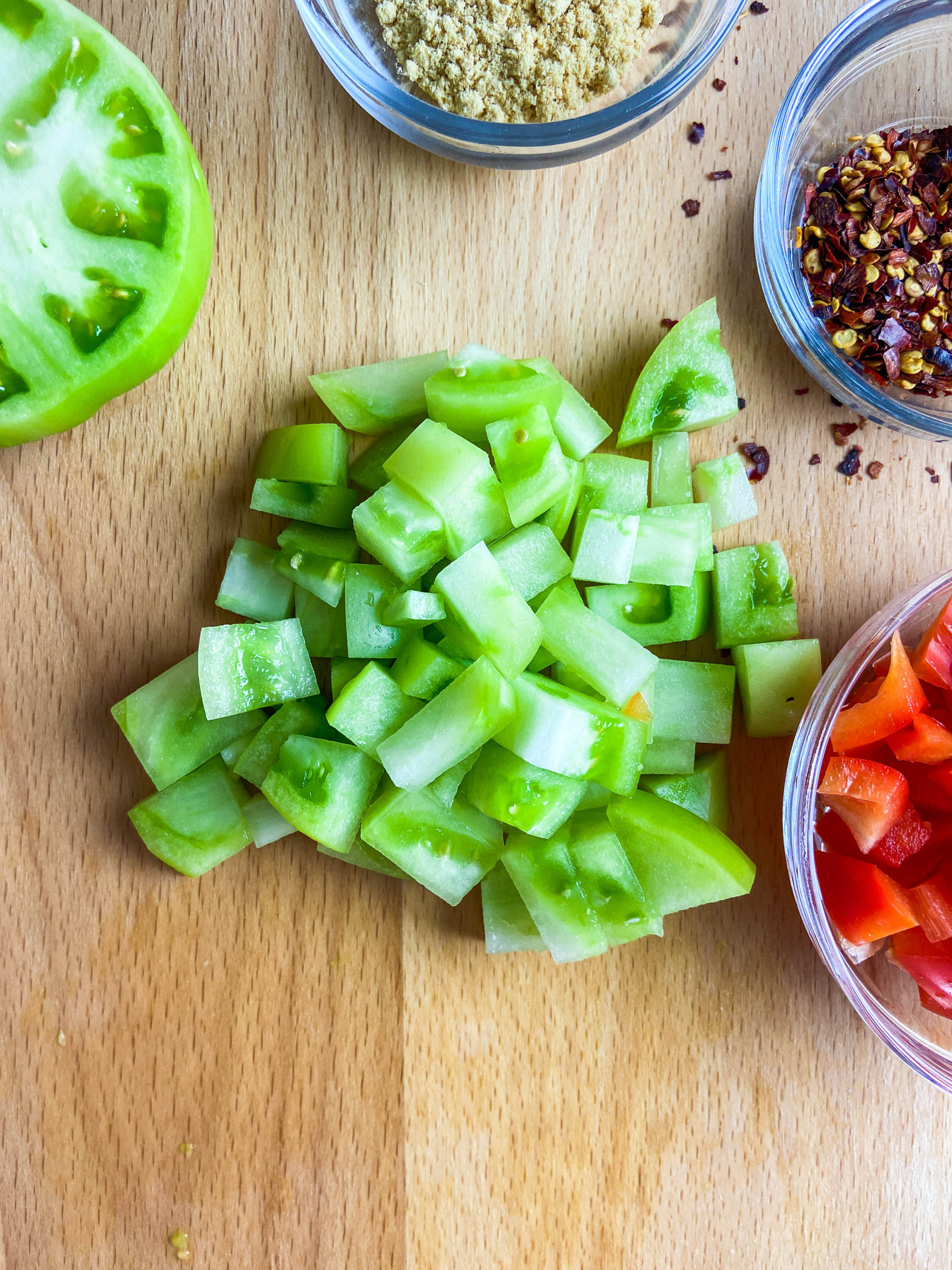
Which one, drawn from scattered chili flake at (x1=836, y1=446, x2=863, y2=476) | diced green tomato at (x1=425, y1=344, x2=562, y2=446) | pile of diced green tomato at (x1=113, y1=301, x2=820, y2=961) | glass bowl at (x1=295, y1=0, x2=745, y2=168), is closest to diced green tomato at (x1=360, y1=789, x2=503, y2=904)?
pile of diced green tomato at (x1=113, y1=301, x2=820, y2=961)

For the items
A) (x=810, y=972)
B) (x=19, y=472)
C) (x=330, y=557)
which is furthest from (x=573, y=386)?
(x=810, y=972)

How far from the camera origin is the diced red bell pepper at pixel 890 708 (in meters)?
1.29

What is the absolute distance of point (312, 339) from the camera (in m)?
1.49

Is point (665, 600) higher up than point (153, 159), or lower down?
lower down

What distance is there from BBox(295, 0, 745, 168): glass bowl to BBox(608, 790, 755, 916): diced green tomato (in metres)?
0.92

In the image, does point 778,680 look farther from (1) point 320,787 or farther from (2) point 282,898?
(2) point 282,898

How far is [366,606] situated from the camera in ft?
4.55

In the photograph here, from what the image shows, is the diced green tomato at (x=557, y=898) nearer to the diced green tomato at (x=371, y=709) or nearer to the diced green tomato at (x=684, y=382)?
the diced green tomato at (x=371, y=709)

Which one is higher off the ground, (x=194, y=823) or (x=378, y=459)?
(x=378, y=459)

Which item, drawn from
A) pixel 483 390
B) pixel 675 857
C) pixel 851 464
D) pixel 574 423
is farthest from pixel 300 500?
pixel 851 464

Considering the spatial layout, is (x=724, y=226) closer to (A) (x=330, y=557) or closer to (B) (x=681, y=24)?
(B) (x=681, y=24)

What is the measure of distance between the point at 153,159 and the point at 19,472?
1.62 ft

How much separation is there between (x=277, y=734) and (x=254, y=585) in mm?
221

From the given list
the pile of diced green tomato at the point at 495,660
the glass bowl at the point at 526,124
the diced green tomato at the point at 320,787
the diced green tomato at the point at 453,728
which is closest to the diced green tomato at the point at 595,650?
the pile of diced green tomato at the point at 495,660
